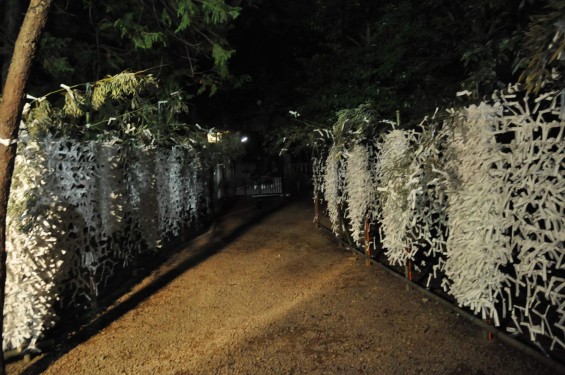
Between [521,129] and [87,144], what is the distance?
5.37 meters

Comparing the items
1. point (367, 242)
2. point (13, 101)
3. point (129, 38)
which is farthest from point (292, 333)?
point (129, 38)

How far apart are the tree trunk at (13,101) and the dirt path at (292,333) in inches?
57.8

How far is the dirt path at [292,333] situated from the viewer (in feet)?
13.1

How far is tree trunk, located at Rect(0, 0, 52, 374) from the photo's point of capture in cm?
370

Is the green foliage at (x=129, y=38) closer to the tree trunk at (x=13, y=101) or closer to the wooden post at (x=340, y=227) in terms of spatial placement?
the wooden post at (x=340, y=227)

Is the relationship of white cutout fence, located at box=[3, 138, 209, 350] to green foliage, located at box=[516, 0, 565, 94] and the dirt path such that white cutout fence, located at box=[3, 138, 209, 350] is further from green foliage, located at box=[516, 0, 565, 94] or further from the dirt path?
green foliage, located at box=[516, 0, 565, 94]

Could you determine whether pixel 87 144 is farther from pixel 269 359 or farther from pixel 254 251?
pixel 254 251

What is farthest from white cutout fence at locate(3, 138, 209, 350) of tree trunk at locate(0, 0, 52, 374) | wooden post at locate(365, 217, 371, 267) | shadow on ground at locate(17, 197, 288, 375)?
wooden post at locate(365, 217, 371, 267)

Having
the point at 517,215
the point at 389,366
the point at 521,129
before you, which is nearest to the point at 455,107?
the point at 521,129

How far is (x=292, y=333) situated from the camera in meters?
4.82

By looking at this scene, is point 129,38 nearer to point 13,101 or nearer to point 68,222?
point 68,222

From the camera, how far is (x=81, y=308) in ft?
19.9

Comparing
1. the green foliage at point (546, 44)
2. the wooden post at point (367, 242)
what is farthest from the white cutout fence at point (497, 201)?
the wooden post at point (367, 242)

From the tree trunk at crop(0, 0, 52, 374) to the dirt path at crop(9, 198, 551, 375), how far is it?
1.47 meters
